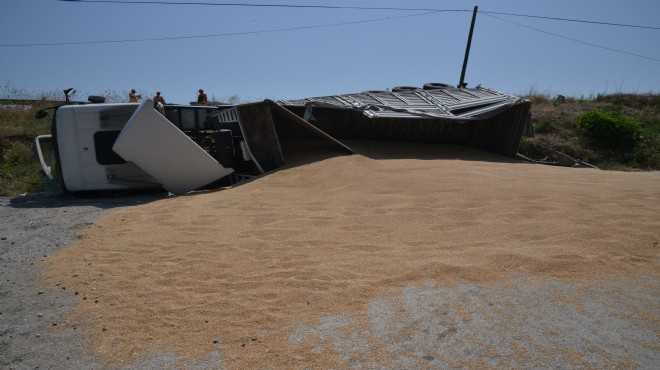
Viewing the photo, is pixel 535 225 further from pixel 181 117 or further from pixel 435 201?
pixel 181 117

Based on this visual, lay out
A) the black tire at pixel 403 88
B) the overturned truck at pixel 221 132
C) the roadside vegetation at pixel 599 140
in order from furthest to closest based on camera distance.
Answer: the roadside vegetation at pixel 599 140 → the black tire at pixel 403 88 → the overturned truck at pixel 221 132

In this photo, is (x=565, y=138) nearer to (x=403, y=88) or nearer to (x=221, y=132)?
(x=403, y=88)

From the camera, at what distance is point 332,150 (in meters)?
11.2

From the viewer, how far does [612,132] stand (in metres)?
17.7

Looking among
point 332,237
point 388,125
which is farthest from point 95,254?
point 388,125

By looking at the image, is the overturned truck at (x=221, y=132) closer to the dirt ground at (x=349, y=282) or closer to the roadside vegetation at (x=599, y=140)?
the dirt ground at (x=349, y=282)

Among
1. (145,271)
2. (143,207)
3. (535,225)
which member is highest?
(535,225)

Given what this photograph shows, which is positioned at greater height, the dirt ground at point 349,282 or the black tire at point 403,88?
the black tire at point 403,88

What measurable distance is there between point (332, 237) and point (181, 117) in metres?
6.79

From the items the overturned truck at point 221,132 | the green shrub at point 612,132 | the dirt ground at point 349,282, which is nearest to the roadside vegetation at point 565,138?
the green shrub at point 612,132

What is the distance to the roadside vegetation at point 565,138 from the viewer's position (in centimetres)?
1514

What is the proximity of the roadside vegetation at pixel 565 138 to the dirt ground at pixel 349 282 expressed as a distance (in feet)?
29.6

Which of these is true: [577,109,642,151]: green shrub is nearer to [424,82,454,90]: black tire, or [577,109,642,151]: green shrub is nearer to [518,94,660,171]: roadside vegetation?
[518,94,660,171]: roadside vegetation

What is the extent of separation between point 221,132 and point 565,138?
14.2m
